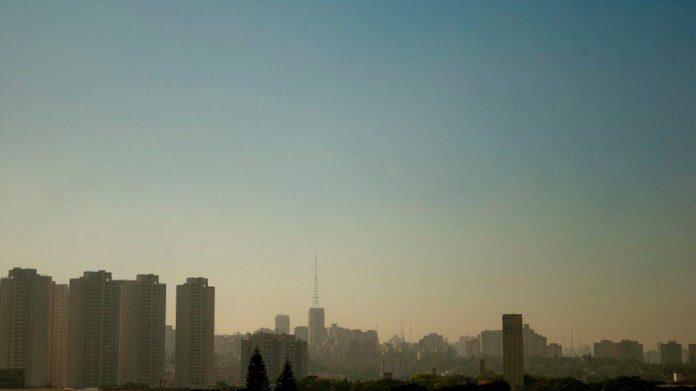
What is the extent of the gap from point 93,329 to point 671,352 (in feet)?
338

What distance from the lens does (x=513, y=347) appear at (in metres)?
76.4

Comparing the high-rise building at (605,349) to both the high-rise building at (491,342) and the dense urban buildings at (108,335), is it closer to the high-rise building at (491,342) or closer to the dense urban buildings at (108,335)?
the high-rise building at (491,342)

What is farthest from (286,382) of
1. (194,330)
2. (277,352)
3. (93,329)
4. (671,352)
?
(671,352)

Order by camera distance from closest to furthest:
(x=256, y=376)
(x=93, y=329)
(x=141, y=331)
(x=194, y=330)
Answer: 1. (x=256, y=376)
2. (x=93, y=329)
3. (x=141, y=331)
4. (x=194, y=330)

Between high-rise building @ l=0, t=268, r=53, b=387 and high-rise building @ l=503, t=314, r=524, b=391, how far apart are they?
4696cm

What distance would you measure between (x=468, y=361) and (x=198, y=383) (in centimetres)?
7773

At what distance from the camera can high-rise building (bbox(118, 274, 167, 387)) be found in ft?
345

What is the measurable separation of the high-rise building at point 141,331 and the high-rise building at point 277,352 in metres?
14.2

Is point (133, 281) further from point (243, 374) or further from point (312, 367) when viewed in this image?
point (312, 367)

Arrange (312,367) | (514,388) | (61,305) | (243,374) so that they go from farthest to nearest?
1. (312,367)
2. (243,374)
3. (61,305)
4. (514,388)

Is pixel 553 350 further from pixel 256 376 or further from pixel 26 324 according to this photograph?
pixel 256 376

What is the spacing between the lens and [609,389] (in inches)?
3059

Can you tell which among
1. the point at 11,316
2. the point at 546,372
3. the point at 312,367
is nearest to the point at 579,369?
the point at 546,372

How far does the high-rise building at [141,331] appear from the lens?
105250 millimetres
